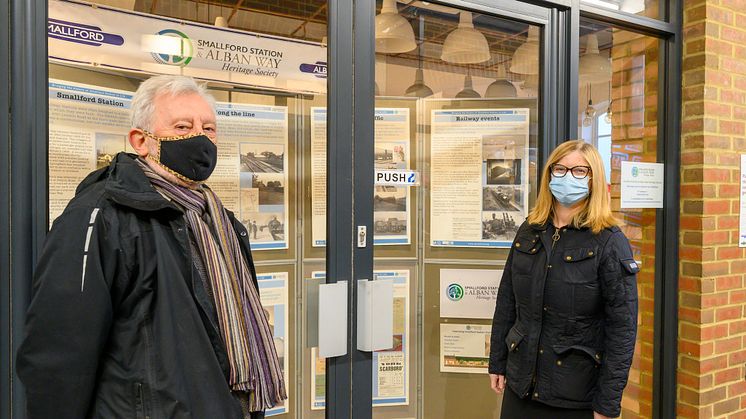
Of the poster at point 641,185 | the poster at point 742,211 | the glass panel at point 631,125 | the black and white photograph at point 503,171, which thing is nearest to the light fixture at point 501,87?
the black and white photograph at point 503,171

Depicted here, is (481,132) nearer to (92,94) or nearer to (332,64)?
(332,64)

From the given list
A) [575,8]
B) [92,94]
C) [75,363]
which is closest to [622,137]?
[575,8]

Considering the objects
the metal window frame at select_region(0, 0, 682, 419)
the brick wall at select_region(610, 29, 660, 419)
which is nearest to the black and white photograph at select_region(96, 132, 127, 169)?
the metal window frame at select_region(0, 0, 682, 419)

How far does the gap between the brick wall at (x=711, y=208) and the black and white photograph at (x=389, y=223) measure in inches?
Result: 63.0

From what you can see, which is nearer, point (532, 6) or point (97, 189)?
point (97, 189)

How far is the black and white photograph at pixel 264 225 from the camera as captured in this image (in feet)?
6.47

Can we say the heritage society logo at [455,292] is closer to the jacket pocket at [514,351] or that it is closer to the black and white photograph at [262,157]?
the jacket pocket at [514,351]

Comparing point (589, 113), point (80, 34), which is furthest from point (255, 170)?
point (589, 113)

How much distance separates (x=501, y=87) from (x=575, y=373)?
4.20ft

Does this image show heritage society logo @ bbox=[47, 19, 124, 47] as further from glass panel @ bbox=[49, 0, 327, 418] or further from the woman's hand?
the woman's hand

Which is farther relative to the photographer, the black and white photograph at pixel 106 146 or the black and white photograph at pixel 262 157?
the black and white photograph at pixel 262 157

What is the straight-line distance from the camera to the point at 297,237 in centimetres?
203

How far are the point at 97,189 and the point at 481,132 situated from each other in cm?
170

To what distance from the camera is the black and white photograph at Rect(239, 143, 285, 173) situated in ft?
6.36
